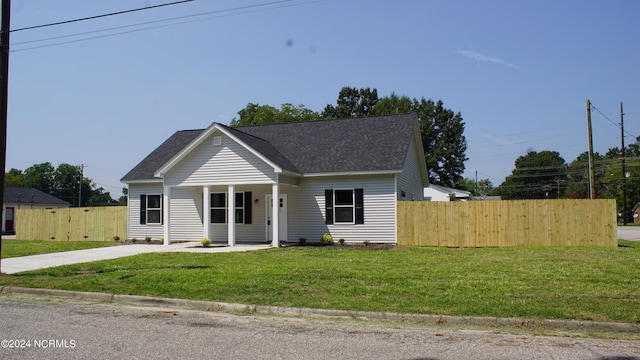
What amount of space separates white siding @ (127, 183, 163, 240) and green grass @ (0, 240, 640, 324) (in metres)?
8.51

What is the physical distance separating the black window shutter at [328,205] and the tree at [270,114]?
106 feet

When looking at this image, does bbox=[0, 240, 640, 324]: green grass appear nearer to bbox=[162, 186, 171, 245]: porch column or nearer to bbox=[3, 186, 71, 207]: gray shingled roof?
bbox=[162, 186, 171, 245]: porch column

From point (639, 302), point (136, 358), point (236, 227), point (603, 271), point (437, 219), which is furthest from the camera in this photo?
point (236, 227)

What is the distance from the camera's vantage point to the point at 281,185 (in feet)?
69.4

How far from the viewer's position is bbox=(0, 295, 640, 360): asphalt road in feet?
19.0

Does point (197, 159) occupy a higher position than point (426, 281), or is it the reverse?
point (197, 159)

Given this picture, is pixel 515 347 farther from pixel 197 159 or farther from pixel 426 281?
pixel 197 159

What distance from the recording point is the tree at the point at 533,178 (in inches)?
3871

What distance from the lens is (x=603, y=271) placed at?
11.6m

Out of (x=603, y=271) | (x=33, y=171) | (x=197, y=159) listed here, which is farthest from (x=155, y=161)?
(x=33, y=171)

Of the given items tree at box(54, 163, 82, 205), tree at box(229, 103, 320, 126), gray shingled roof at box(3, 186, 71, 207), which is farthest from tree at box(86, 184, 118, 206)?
tree at box(229, 103, 320, 126)

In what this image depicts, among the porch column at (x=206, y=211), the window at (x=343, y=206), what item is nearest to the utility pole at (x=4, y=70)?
the porch column at (x=206, y=211)

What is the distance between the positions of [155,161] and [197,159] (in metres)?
5.50

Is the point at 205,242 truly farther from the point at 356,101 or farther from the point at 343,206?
the point at 356,101
